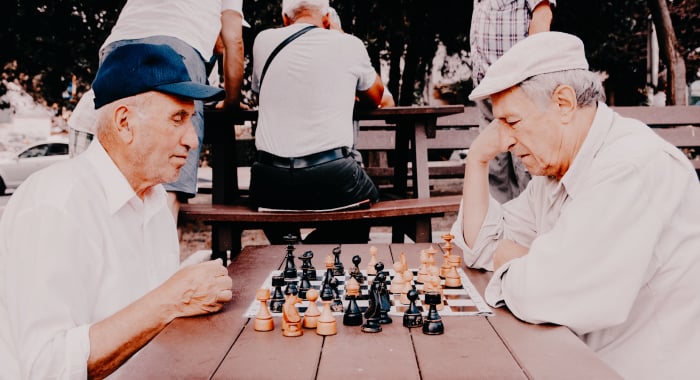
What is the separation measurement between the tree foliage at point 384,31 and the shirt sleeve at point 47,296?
10.5 metres

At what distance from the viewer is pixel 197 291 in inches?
79.6

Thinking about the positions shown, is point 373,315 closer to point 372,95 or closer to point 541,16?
point 372,95

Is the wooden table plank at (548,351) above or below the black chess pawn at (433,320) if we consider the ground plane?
below

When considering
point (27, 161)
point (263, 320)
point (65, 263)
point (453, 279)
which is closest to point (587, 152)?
point (453, 279)

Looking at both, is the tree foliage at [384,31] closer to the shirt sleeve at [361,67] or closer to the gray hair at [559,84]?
the shirt sleeve at [361,67]

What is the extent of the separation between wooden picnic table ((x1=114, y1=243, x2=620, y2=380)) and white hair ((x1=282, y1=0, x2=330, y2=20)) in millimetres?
2973

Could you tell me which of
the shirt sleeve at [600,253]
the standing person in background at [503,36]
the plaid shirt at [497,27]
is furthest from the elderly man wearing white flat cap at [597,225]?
the plaid shirt at [497,27]

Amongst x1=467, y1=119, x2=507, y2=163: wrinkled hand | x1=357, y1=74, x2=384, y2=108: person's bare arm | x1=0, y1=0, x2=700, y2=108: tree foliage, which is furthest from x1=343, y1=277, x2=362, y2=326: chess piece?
x1=0, y1=0, x2=700, y2=108: tree foliage

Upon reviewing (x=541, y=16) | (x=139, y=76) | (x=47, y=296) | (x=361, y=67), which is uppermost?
(x=541, y=16)

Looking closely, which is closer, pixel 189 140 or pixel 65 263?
pixel 65 263

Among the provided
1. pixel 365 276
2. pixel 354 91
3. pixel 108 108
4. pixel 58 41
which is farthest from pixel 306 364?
pixel 58 41

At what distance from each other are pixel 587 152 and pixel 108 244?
5.01 ft

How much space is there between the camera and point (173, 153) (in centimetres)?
234

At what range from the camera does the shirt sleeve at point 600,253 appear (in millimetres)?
1956
